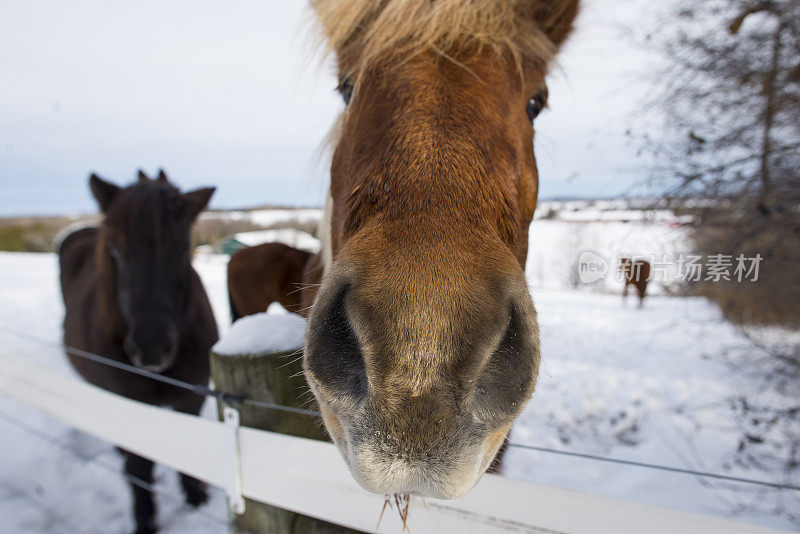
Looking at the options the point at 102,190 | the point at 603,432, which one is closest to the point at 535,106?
the point at 102,190

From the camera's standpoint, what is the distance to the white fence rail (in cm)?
118

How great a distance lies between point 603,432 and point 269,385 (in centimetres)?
431

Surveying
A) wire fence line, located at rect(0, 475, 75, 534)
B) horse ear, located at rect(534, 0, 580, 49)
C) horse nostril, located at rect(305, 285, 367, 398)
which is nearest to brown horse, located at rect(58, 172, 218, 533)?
wire fence line, located at rect(0, 475, 75, 534)

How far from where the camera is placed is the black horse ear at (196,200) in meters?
3.35

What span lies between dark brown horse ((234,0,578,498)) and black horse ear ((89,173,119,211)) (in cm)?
311

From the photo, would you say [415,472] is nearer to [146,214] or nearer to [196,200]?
[146,214]

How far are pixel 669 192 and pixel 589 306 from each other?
24.4 feet

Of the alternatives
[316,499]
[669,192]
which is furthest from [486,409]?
[669,192]

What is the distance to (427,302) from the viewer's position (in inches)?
29.5

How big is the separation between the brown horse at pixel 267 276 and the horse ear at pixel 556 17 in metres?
2.52

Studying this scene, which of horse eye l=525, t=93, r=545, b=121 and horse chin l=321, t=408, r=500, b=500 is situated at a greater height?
horse eye l=525, t=93, r=545, b=121

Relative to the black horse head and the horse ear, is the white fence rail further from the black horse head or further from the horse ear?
the horse ear

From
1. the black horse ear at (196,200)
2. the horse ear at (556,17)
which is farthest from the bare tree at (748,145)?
the black horse ear at (196,200)

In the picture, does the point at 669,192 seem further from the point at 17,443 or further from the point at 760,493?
the point at 17,443
